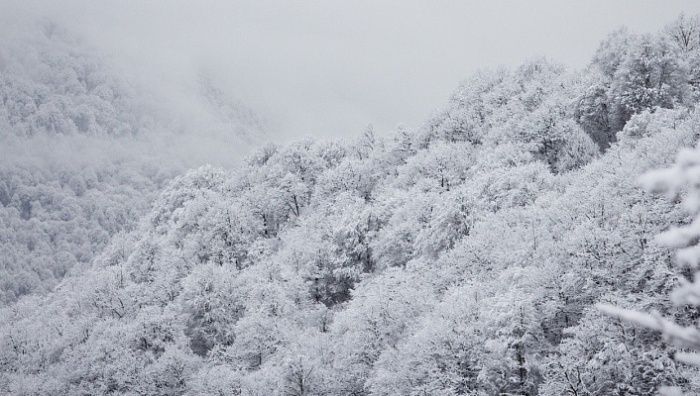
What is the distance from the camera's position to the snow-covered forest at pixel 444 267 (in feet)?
139

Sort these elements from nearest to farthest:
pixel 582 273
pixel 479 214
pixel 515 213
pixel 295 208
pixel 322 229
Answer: pixel 582 273 → pixel 515 213 → pixel 479 214 → pixel 322 229 → pixel 295 208

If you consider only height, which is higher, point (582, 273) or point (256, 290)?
point (582, 273)

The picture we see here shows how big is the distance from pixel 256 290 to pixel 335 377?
30.5 m

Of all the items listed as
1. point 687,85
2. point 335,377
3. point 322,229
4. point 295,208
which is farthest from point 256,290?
point 687,85

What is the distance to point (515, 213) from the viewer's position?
212 ft

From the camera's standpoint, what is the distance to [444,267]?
63719mm

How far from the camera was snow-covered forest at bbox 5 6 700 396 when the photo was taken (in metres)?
42.3

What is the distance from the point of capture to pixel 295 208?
129 m

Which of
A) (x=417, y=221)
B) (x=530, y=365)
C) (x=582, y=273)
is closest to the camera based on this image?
(x=530, y=365)

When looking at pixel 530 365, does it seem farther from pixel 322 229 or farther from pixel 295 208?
pixel 295 208

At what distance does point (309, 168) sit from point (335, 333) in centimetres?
7823

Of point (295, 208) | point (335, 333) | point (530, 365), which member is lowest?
point (295, 208)

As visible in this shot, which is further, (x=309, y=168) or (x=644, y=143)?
(x=309, y=168)

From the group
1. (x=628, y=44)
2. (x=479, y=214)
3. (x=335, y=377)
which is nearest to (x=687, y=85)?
(x=628, y=44)
